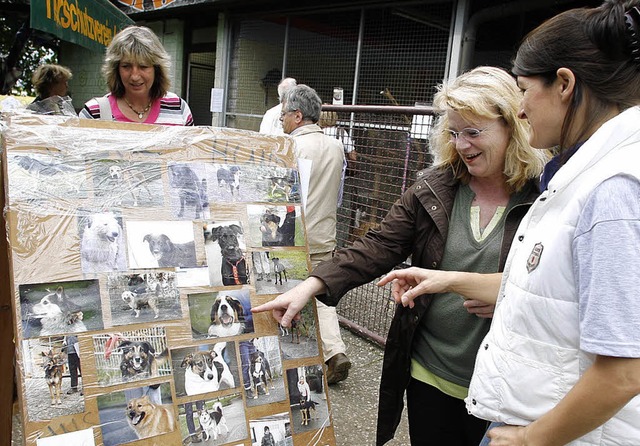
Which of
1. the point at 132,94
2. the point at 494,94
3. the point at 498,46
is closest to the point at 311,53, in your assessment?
the point at 498,46

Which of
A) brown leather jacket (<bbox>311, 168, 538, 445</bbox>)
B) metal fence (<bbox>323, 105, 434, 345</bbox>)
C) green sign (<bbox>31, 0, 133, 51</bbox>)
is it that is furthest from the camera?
green sign (<bbox>31, 0, 133, 51</bbox>)

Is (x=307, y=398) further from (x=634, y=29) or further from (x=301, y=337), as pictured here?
(x=634, y=29)

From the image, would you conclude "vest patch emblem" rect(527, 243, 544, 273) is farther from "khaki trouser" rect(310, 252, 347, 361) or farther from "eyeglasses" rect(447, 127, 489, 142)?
"khaki trouser" rect(310, 252, 347, 361)

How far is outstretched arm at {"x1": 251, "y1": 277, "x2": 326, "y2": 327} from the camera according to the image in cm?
158

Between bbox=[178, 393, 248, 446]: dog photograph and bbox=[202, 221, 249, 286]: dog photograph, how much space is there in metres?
0.35

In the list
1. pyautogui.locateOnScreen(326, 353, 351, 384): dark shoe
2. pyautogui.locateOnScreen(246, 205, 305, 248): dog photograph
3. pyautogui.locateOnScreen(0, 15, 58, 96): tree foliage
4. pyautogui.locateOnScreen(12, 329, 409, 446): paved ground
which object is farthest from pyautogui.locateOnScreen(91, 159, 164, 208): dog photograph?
pyautogui.locateOnScreen(0, 15, 58, 96): tree foliage

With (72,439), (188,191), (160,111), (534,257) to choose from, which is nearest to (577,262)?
(534,257)

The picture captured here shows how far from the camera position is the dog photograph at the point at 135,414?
4.26 feet

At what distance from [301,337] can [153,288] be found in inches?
20.0

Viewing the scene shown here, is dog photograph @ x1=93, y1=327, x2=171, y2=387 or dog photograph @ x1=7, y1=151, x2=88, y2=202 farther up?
dog photograph @ x1=7, y1=151, x2=88, y2=202

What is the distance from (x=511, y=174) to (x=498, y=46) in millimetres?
6004

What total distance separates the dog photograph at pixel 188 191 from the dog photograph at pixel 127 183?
39mm

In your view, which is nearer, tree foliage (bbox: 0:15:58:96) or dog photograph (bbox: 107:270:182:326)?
dog photograph (bbox: 107:270:182:326)

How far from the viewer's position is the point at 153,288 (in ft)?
4.69
